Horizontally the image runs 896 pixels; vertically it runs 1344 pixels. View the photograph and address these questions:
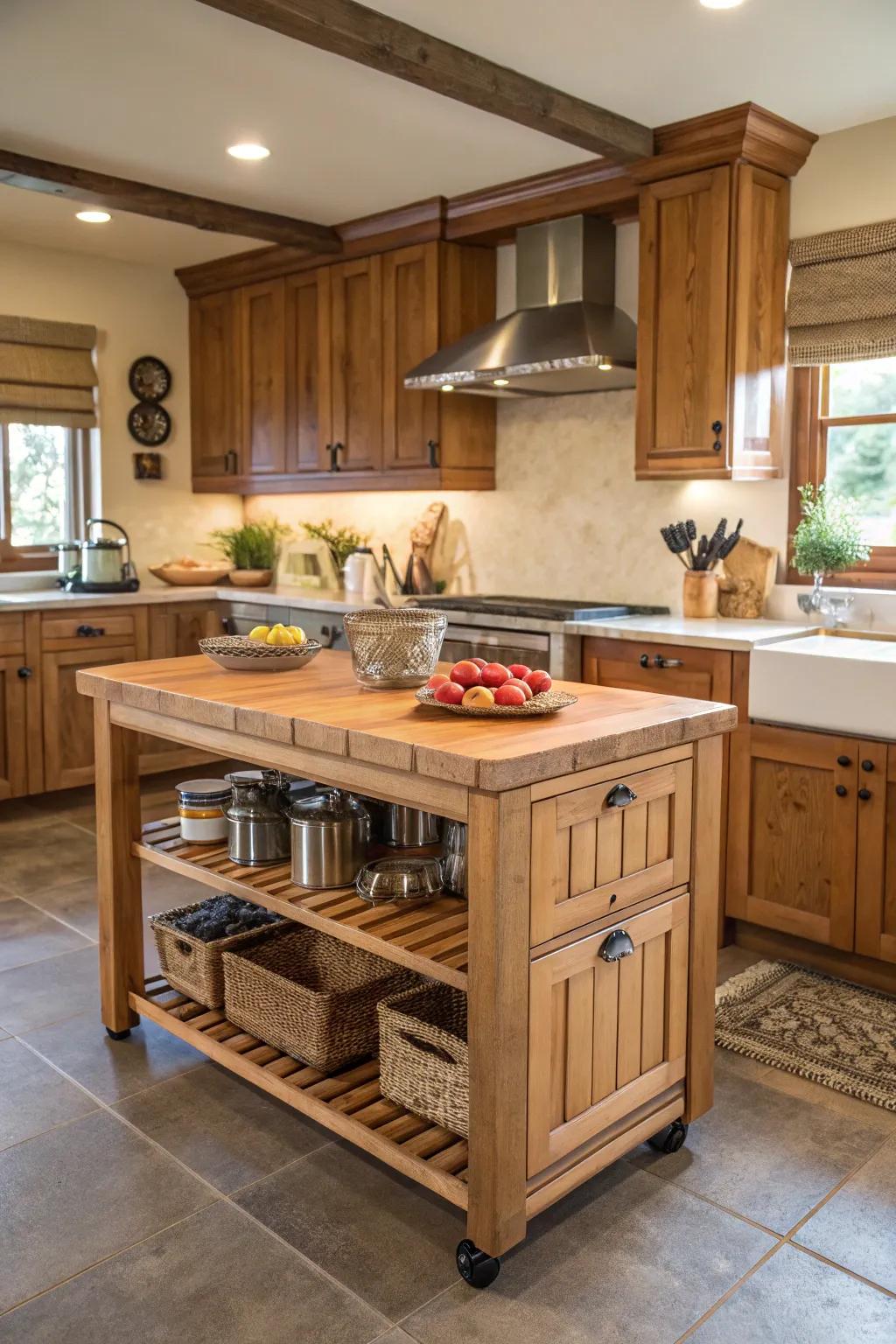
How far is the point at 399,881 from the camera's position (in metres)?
2.32

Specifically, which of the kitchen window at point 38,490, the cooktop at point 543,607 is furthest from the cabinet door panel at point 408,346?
the kitchen window at point 38,490

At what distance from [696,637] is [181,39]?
2.25 m

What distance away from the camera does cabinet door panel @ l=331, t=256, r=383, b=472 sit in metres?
5.00

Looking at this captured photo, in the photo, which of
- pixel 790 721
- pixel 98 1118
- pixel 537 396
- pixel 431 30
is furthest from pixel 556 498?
pixel 98 1118

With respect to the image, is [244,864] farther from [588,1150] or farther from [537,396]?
[537,396]

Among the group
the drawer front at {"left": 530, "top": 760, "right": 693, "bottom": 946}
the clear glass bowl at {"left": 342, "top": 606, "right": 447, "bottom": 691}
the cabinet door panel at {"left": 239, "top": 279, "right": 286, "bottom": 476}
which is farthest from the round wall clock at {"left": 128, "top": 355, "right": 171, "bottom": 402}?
the drawer front at {"left": 530, "top": 760, "right": 693, "bottom": 946}

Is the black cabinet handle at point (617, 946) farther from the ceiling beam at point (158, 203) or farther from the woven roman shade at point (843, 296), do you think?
the ceiling beam at point (158, 203)

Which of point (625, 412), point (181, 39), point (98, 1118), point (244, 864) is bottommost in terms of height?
point (98, 1118)

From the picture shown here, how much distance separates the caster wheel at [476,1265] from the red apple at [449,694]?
96cm

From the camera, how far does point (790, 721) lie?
3.33m

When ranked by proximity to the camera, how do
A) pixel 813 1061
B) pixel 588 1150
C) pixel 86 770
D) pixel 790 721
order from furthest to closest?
1. pixel 86 770
2. pixel 790 721
3. pixel 813 1061
4. pixel 588 1150

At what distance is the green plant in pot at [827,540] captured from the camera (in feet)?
12.1

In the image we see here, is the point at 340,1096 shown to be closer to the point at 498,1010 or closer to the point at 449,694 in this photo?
the point at 498,1010

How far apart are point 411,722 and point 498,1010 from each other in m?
0.56
